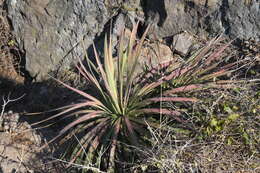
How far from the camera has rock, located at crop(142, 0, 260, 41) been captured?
3.33 meters

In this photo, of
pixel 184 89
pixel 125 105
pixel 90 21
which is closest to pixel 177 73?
pixel 184 89

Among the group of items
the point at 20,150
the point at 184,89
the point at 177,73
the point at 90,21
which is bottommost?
the point at 20,150

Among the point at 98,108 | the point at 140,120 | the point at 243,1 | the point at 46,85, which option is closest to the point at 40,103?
the point at 46,85

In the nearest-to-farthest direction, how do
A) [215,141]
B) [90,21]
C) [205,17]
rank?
1. [215,141]
2. [205,17]
3. [90,21]

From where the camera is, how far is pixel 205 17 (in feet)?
11.4

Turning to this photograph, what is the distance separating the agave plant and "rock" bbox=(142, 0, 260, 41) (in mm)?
751

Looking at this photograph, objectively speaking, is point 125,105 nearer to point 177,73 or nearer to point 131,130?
point 131,130

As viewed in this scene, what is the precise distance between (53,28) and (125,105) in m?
1.60

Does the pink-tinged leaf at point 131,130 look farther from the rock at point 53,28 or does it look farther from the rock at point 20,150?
the rock at point 53,28

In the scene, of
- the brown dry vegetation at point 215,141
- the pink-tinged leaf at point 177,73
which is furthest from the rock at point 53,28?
the brown dry vegetation at point 215,141

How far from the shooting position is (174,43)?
3.53m

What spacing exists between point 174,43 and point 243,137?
4.82ft

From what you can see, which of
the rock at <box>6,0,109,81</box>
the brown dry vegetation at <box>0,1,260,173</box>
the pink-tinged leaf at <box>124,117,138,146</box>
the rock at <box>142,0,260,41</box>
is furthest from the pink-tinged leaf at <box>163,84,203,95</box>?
the rock at <box>6,0,109,81</box>

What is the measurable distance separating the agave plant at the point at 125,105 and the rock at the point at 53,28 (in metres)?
0.96
